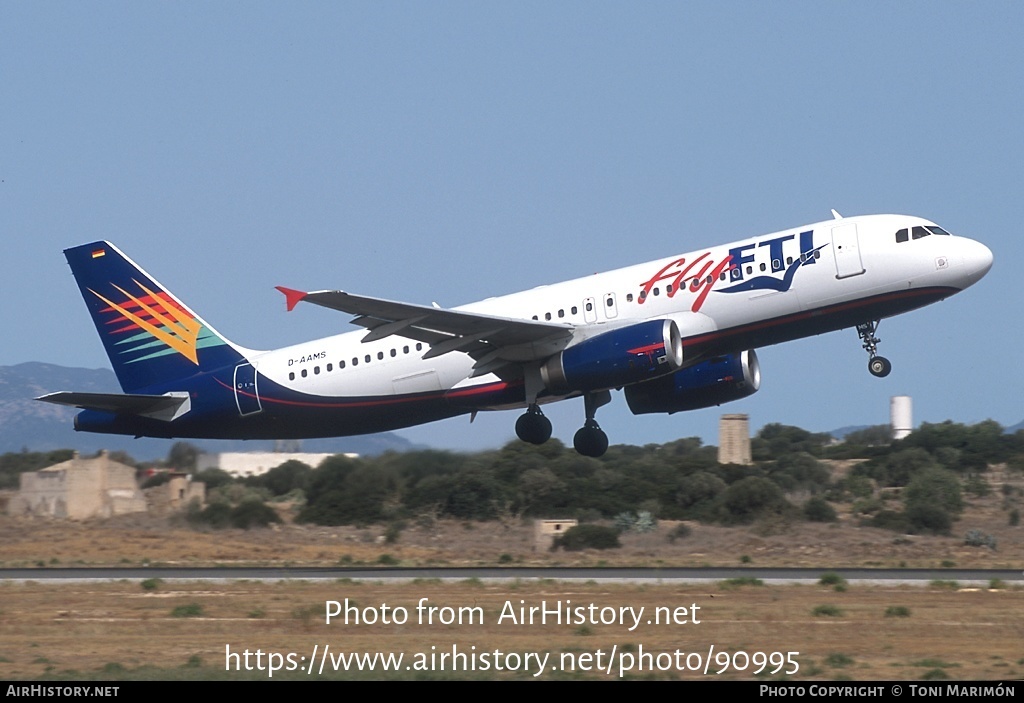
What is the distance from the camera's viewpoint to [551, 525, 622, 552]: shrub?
41812 millimetres

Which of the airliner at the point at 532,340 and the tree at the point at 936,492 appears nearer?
the airliner at the point at 532,340

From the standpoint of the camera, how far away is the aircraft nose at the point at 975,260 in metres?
30.0

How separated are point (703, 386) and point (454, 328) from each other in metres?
7.03

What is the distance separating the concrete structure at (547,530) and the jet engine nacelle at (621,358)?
12.4 meters

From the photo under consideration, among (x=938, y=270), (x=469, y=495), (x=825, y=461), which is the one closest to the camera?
(x=938, y=270)

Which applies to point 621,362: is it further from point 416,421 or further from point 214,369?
point 214,369

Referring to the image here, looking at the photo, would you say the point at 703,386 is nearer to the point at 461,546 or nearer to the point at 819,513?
the point at 461,546

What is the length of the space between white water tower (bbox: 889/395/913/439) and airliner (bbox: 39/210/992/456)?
5796 cm

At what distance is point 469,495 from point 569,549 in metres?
6.95

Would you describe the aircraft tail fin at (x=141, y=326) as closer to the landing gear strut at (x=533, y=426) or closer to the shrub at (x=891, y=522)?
the landing gear strut at (x=533, y=426)

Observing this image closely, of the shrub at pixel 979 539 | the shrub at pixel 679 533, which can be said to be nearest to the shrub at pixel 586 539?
the shrub at pixel 679 533

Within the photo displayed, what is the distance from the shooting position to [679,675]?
1766cm

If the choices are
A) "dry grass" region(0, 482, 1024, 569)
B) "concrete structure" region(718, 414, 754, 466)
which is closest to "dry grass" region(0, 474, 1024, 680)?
"dry grass" region(0, 482, 1024, 569)

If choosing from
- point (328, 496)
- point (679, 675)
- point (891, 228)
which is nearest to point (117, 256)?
point (328, 496)
